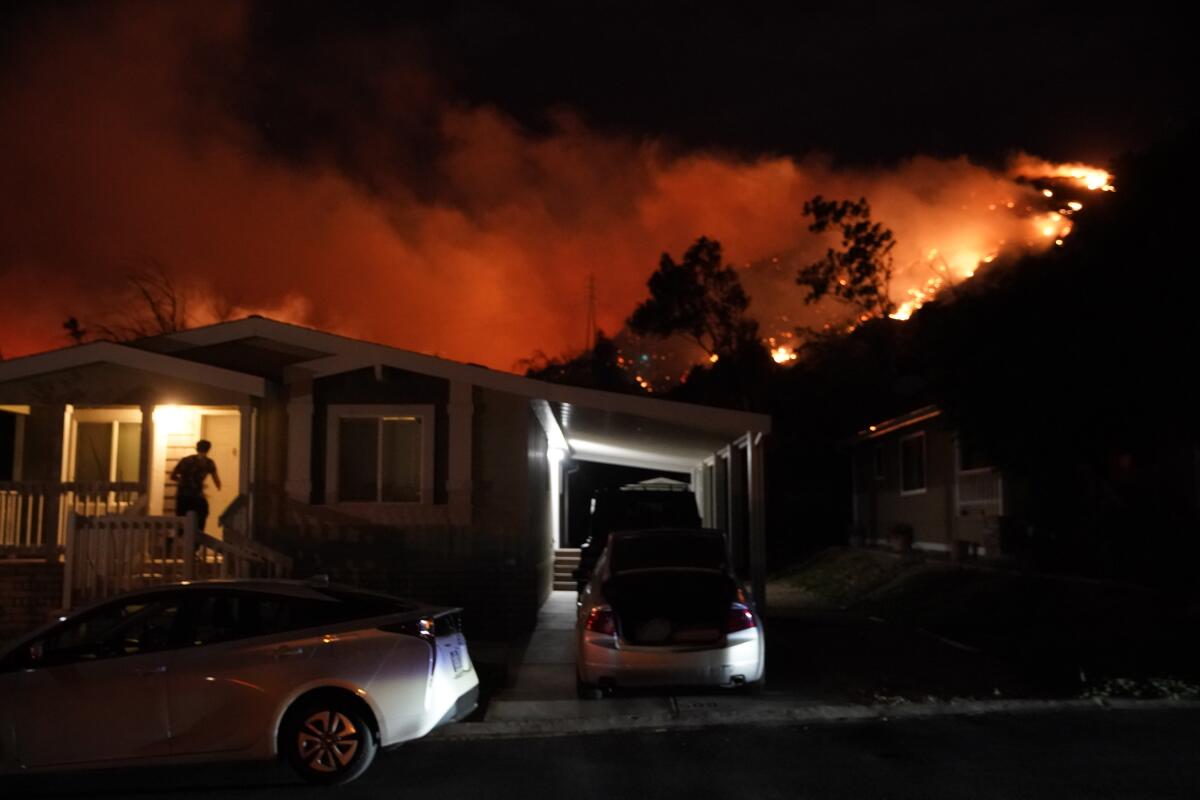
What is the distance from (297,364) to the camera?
52.0ft

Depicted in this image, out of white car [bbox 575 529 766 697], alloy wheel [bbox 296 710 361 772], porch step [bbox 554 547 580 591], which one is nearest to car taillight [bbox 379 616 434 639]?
alloy wheel [bbox 296 710 361 772]

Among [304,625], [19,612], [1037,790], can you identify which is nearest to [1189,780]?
[1037,790]

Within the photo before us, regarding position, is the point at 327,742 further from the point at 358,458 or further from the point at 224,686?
the point at 358,458

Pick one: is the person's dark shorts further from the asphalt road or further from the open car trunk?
the asphalt road

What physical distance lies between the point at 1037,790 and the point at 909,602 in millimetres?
11851

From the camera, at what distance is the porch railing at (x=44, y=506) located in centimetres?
1489

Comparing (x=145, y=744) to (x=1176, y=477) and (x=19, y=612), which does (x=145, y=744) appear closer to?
(x=19, y=612)

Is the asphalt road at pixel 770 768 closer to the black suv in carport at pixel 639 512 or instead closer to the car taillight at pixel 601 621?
the car taillight at pixel 601 621

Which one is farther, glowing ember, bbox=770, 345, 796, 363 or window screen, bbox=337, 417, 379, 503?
glowing ember, bbox=770, 345, 796, 363

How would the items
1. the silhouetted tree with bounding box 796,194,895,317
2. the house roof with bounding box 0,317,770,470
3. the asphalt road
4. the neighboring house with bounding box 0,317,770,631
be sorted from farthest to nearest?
the silhouetted tree with bounding box 796,194,895,317 < the neighboring house with bounding box 0,317,770,631 < the house roof with bounding box 0,317,770,470 < the asphalt road

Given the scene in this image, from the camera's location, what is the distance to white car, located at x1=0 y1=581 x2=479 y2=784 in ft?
25.5

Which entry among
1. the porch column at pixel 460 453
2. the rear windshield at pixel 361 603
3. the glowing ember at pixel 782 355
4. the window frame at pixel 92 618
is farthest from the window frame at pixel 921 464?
the glowing ember at pixel 782 355

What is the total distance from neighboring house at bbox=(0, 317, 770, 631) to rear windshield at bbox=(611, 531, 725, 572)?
1.72m

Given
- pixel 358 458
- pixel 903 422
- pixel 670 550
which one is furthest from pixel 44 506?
pixel 903 422
